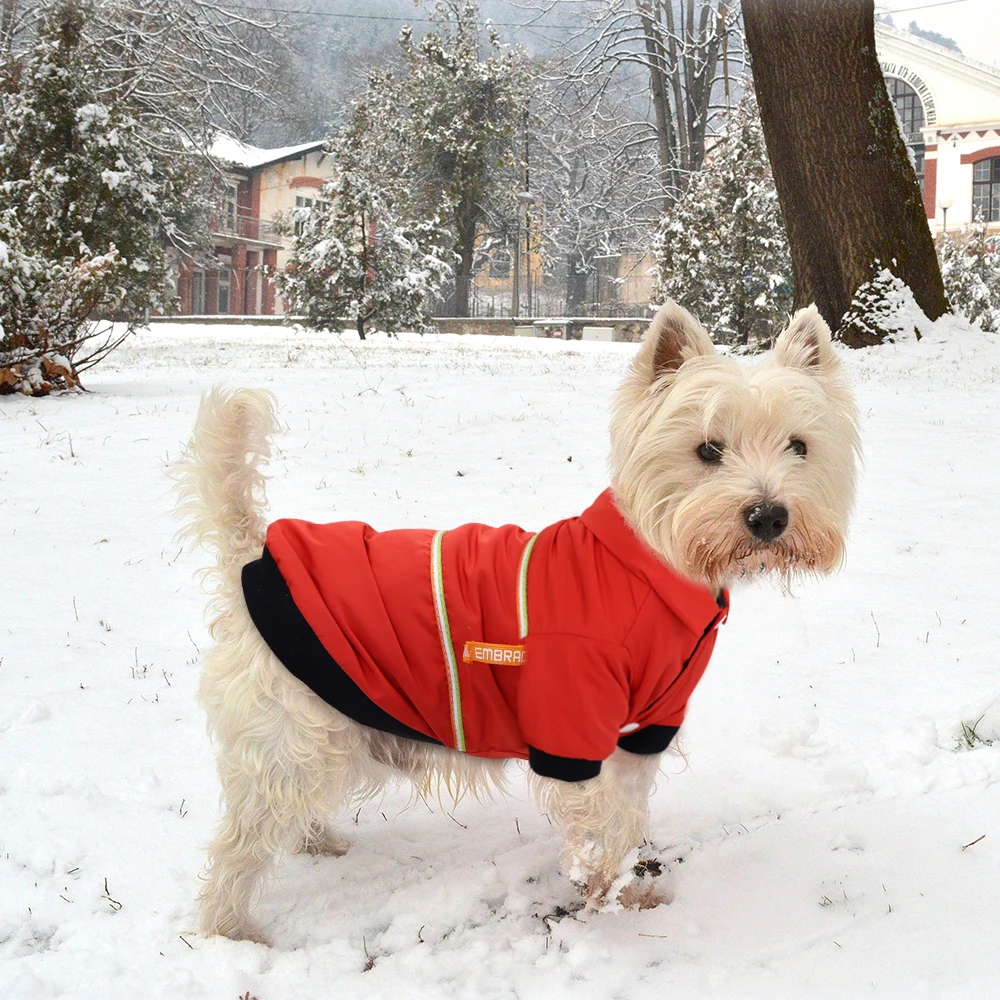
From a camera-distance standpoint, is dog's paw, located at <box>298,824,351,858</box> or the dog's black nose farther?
dog's paw, located at <box>298,824,351,858</box>

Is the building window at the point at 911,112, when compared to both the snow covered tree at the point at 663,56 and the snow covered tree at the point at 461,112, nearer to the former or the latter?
the snow covered tree at the point at 663,56

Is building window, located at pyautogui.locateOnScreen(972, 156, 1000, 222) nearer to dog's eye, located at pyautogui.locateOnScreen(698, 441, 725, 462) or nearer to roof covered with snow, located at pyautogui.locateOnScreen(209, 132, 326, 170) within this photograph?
roof covered with snow, located at pyautogui.locateOnScreen(209, 132, 326, 170)

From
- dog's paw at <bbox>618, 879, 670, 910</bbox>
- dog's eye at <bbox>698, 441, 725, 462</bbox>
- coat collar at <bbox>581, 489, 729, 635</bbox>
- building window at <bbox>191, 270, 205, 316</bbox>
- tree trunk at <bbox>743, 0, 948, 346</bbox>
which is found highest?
building window at <bbox>191, 270, 205, 316</bbox>

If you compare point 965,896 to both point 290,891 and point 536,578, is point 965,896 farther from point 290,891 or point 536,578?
point 290,891

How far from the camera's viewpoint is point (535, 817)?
3127 millimetres

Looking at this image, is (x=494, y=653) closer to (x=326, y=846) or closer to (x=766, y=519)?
(x=766, y=519)

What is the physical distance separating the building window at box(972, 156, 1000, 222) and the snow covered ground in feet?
137

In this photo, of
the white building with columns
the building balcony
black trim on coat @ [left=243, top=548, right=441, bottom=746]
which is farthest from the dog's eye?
the building balcony

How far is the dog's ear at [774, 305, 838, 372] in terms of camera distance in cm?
272

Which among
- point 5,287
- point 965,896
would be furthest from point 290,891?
point 5,287

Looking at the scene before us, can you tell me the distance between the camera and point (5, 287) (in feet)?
28.7

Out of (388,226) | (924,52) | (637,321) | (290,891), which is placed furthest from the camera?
(924,52)

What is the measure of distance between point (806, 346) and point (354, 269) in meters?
21.0

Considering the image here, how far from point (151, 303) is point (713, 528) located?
2121 centimetres
